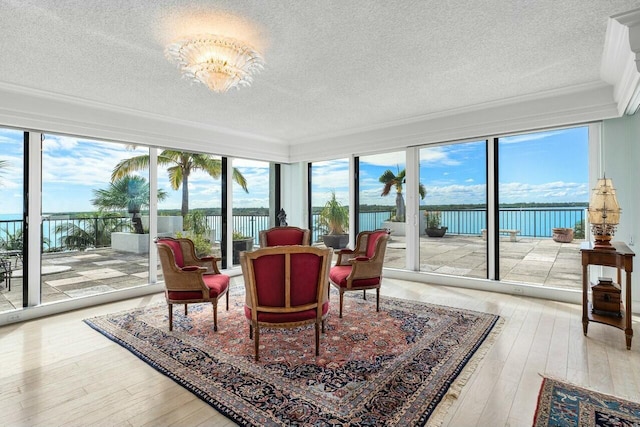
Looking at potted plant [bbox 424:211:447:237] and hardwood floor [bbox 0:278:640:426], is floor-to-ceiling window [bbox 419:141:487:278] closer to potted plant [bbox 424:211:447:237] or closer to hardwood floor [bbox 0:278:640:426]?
potted plant [bbox 424:211:447:237]

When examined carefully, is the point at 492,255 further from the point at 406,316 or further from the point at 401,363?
the point at 401,363

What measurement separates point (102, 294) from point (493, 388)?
15.3 feet

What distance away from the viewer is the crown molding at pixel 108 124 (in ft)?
12.1

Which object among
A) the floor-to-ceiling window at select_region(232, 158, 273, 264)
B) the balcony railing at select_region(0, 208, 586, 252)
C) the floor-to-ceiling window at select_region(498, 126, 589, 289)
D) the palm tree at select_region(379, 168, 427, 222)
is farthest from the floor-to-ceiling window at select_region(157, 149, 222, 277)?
the floor-to-ceiling window at select_region(498, 126, 589, 289)

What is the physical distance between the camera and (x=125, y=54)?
295cm

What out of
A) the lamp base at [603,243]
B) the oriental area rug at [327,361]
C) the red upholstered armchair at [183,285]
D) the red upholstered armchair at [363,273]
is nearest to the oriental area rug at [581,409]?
the oriental area rug at [327,361]

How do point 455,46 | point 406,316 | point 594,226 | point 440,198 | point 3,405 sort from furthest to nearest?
1. point 440,198
2. point 406,316
3. point 594,226
4. point 455,46
5. point 3,405

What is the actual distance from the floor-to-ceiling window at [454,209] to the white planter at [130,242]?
4484mm

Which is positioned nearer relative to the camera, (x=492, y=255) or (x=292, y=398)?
(x=292, y=398)

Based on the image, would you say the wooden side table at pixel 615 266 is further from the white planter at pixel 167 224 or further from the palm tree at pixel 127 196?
the palm tree at pixel 127 196

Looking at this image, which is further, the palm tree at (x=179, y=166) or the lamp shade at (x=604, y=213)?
the palm tree at (x=179, y=166)

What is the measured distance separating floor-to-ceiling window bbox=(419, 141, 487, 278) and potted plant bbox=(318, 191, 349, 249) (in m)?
1.62

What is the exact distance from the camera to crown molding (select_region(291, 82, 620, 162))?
390 centimetres

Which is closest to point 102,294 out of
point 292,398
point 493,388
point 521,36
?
point 292,398
